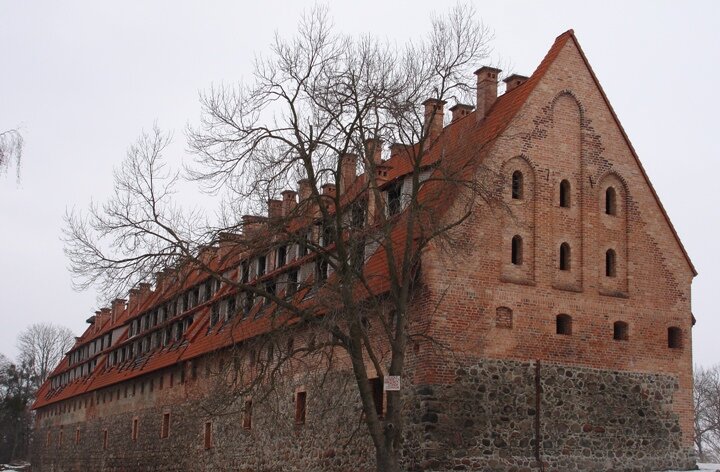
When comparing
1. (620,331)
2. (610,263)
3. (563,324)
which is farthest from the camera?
(610,263)

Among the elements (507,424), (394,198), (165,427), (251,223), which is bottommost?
(165,427)

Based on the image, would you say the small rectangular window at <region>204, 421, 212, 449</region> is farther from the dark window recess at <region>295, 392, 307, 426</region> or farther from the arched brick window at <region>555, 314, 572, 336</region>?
the arched brick window at <region>555, 314, 572, 336</region>

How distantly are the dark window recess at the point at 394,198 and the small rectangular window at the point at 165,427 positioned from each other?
18284 millimetres

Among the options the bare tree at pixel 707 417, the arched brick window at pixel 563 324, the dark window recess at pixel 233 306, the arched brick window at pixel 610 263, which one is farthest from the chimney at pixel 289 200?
the bare tree at pixel 707 417

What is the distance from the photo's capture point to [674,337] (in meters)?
26.6

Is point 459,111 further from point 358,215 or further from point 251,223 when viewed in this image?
point 251,223

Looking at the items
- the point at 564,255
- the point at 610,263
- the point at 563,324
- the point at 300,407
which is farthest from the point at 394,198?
the point at 300,407

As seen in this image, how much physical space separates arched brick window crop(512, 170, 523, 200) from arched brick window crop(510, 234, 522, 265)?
1009 millimetres

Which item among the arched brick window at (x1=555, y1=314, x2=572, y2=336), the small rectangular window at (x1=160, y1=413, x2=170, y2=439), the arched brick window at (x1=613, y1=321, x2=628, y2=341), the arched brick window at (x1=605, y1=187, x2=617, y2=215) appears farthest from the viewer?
the small rectangular window at (x1=160, y1=413, x2=170, y2=439)

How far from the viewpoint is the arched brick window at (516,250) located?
2461cm

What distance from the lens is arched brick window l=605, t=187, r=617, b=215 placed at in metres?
26.3

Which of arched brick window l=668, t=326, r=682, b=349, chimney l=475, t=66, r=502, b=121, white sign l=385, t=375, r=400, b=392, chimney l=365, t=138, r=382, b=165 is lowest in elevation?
white sign l=385, t=375, r=400, b=392

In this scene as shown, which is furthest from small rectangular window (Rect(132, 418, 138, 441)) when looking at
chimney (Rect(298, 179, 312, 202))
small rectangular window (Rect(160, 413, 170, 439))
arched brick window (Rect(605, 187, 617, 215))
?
arched brick window (Rect(605, 187, 617, 215))

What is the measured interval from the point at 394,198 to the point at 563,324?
17.4 ft
